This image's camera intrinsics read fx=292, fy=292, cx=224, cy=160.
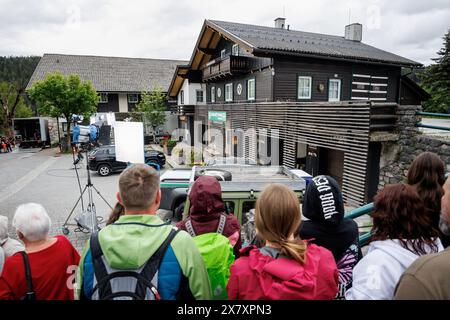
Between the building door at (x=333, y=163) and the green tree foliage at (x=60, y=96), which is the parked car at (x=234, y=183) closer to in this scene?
the building door at (x=333, y=163)

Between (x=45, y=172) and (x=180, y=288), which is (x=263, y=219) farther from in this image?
(x=45, y=172)

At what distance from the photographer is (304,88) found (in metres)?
17.9

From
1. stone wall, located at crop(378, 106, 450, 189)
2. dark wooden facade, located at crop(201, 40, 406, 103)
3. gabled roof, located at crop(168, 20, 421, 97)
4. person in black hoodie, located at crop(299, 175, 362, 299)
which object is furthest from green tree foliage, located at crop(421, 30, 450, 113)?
person in black hoodie, located at crop(299, 175, 362, 299)

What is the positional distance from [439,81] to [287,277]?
37226 millimetres

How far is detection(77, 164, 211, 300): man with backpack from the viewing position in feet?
5.88

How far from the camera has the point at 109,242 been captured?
180cm

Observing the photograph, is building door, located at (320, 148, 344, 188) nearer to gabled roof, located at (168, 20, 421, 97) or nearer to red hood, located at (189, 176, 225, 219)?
gabled roof, located at (168, 20, 421, 97)

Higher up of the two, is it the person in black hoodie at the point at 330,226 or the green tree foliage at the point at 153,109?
the green tree foliage at the point at 153,109

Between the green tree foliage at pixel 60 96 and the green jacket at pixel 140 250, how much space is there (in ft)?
94.5

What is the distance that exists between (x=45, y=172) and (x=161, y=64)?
32.0 meters

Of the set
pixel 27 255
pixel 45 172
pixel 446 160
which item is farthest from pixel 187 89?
pixel 27 255

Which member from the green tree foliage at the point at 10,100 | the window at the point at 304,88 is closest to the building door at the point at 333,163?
the window at the point at 304,88

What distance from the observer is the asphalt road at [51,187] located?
11055 mm

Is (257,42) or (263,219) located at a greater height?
(257,42)
